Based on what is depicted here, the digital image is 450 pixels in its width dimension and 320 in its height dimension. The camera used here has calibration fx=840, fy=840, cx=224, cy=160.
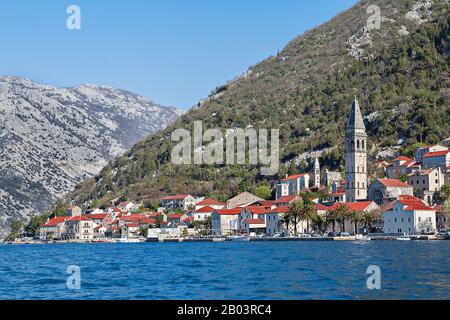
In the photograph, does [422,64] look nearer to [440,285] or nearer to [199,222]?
[199,222]

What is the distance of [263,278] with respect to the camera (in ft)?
154

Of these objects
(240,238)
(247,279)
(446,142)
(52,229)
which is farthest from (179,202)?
(247,279)

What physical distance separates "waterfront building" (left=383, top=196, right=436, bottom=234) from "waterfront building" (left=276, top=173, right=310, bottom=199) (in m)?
36.2

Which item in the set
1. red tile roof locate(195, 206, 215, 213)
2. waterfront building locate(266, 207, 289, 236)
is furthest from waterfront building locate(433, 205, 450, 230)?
red tile roof locate(195, 206, 215, 213)

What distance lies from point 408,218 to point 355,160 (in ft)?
88.5

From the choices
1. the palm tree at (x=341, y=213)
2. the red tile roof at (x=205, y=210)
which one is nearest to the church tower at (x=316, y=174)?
the red tile roof at (x=205, y=210)

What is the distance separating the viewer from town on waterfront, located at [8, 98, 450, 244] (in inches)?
4504

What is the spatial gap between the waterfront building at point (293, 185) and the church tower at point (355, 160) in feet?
41.9

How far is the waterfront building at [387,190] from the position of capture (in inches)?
4924

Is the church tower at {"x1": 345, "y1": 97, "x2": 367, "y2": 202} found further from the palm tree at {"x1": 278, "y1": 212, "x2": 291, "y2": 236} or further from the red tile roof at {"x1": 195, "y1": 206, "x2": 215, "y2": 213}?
the red tile roof at {"x1": 195, "y1": 206, "x2": 215, "y2": 213}

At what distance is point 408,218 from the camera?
112 metres

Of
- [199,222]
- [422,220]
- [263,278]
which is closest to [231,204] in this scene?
[199,222]
